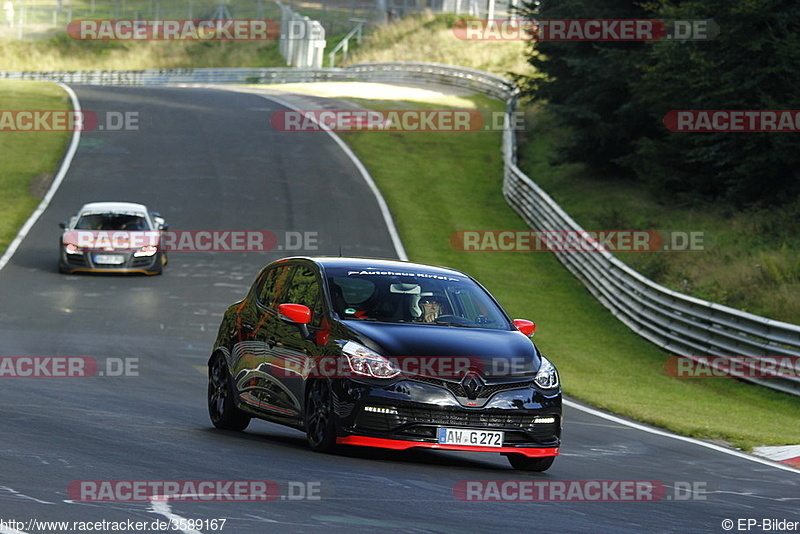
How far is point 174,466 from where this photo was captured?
934cm

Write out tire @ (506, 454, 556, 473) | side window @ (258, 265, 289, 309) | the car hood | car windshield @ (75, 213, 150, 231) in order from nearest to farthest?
the car hood → tire @ (506, 454, 556, 473) → side window @ (258, 265, 289, 309) → car windshield @ (75, 213, 150, 231)

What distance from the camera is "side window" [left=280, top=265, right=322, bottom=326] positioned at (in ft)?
36.2

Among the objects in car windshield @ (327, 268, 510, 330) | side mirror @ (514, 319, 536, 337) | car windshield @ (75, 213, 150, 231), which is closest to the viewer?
car windshield @ (327, 268, 510, 330)

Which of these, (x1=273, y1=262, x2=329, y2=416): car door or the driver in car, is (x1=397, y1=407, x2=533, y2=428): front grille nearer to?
(x1=273, y1=262, x2=329, y2=416): car door

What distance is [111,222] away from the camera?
29.0 meters

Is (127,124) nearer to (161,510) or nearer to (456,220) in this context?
(456,220)

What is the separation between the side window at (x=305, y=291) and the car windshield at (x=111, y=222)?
1760 cm

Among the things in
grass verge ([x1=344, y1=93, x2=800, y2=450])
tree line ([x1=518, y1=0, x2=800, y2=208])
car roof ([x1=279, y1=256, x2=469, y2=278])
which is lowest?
grass verge ([x1=344, y1=93, x2=800, y2=450])

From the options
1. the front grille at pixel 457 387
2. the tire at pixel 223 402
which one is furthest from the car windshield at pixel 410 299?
the tire at pixel 223 402

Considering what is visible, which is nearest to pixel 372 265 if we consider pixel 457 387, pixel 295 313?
pixel 295 313

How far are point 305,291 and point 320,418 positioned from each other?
145 cm

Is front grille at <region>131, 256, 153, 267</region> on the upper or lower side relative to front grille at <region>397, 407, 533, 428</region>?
lower

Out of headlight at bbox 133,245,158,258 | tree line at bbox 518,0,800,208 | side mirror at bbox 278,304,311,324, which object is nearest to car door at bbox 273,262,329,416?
side mirror at bbox 278,304,311,324

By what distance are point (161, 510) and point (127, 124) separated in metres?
42.5
